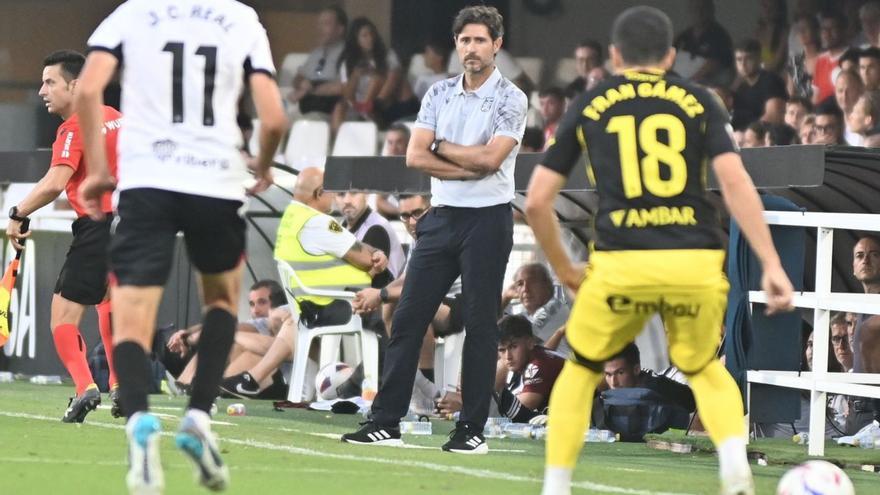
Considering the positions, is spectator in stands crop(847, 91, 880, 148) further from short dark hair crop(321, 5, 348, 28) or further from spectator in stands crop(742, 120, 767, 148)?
short dark hair crop(321, 5, 348, 28)

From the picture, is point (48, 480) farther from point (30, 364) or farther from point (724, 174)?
point (30, 364)

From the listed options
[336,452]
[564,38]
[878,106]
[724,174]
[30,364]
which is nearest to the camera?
[724,174]

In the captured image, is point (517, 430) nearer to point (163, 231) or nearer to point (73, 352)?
point (73, 352)

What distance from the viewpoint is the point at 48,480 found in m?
7.18

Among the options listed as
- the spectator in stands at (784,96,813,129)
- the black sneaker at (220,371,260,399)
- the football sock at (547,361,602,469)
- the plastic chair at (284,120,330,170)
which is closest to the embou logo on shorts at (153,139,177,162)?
the football sock at (547,361,602,469)

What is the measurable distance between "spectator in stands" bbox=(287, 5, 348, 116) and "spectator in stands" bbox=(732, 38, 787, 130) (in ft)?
18.8

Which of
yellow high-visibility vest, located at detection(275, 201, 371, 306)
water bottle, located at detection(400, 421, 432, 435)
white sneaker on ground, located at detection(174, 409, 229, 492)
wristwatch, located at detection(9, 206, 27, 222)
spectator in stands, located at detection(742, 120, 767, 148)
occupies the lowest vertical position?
water bottle, located at detection(400, 421, 432, 435)

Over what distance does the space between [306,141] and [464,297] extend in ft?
38.0

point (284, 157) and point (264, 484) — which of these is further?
point (284, 157)

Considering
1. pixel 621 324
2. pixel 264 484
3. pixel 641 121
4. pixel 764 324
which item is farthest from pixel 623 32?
pixel 764 324

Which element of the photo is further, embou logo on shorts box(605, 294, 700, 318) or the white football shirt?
the white football shirt

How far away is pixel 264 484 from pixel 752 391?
3.85m

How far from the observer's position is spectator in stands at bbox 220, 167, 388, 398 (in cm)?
1291

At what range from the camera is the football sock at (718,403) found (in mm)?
6219
